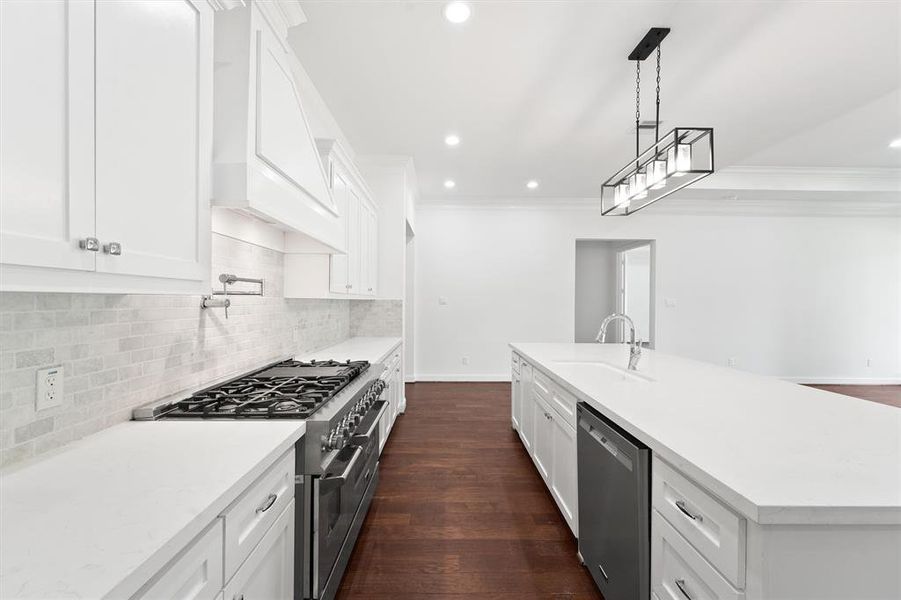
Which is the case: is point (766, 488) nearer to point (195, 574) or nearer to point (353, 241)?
point (195, 574)

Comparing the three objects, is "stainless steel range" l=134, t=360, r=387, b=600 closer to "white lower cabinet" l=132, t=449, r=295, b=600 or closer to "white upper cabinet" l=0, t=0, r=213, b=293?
"white lower cabinet" l=132, t=449, r=295, b=600

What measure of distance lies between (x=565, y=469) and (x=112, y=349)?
2113mm

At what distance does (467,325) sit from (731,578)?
17.3ft

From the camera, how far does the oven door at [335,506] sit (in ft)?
4.65

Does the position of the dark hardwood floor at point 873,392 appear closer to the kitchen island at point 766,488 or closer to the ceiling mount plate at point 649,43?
the kitchen island at point 766,488

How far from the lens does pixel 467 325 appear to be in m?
6.19

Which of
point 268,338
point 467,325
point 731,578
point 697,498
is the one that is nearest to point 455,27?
point 268,338

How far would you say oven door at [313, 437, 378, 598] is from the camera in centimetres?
142

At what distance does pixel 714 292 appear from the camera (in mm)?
6133

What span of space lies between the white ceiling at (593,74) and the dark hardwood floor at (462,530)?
288 cm

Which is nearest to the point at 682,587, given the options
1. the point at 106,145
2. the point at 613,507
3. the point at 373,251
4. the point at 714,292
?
the point at 613,507

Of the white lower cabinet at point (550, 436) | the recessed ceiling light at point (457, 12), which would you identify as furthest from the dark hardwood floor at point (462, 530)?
the recessed ceiling light at point (457, 12)

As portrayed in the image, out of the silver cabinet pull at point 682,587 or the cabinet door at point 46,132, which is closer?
the cabinet door at point 46,132

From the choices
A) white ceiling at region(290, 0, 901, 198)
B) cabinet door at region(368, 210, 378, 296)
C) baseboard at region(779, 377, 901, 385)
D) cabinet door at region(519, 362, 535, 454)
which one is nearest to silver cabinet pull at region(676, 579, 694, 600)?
cabinet door at region(519, 362, 535, 454)
